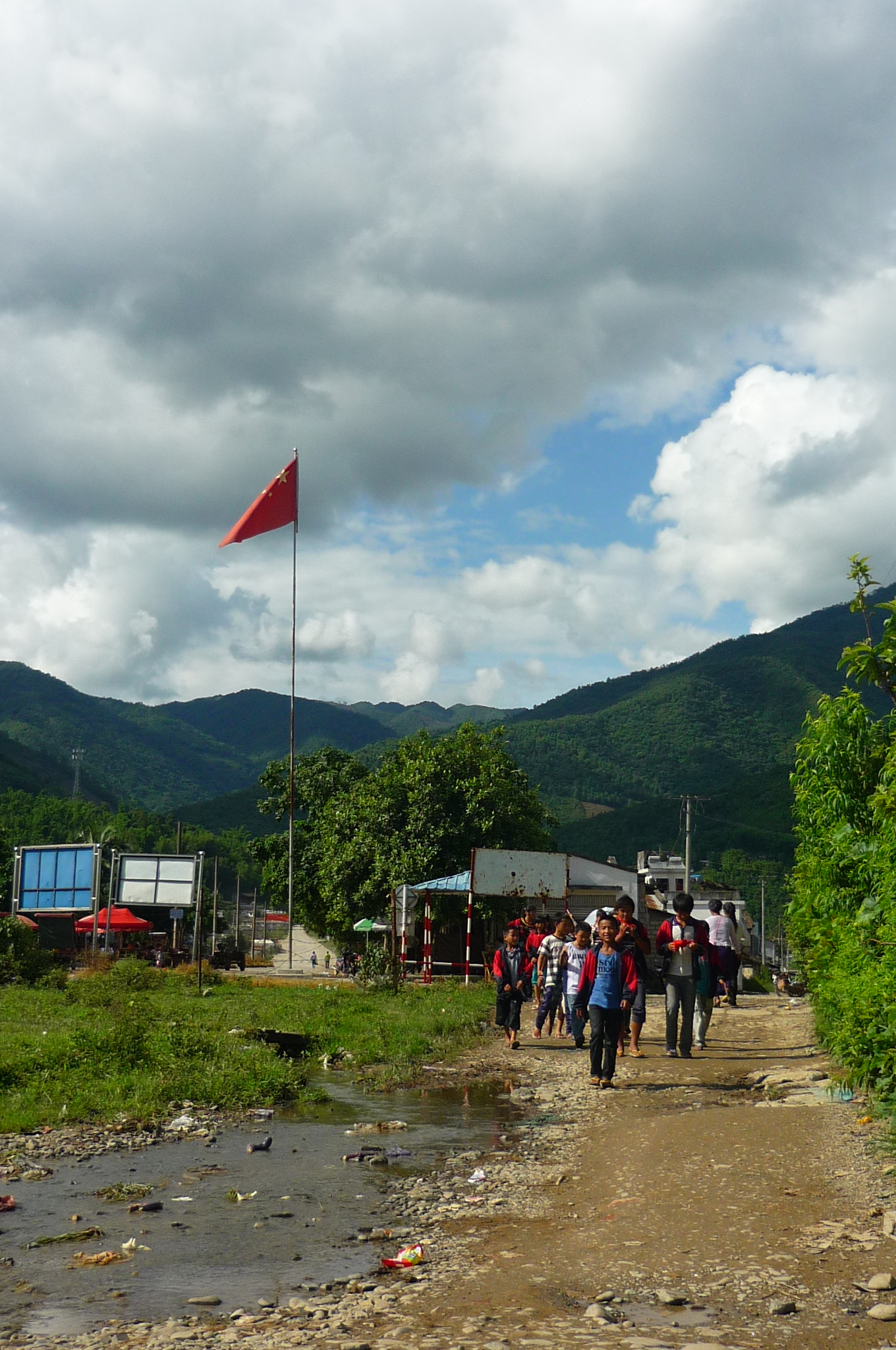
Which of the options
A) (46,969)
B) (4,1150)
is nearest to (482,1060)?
(4,1150)

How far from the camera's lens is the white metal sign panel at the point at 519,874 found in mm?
24844

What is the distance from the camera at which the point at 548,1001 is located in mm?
15758

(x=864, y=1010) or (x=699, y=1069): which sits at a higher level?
(x=864, y=1010)

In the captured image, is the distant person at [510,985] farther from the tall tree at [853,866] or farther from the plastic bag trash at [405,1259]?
the plastic bag trash at [405,1259]

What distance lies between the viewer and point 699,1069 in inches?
501

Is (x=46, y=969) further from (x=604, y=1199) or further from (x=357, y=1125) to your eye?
(x=604, y=1199)

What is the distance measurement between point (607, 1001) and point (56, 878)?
2716 centimetres

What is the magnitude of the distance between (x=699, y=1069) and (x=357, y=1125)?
15.7 ft

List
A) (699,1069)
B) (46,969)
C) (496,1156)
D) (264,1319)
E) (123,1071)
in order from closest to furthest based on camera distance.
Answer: (264,1319) → (496,1156) → (123,1071) → (699,1069) → (46,969)

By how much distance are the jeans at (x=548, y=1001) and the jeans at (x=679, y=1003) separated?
7.23 feet

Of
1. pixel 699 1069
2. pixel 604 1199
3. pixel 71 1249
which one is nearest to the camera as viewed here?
pixel 71 1249

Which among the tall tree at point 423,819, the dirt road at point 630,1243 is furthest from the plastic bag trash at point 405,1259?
the tall tree at point 423,819

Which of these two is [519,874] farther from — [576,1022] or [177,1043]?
[177,1043]

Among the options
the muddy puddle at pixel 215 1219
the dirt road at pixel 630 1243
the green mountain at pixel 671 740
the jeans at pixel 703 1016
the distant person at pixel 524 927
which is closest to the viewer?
the dirt road at pixel 630 1243
